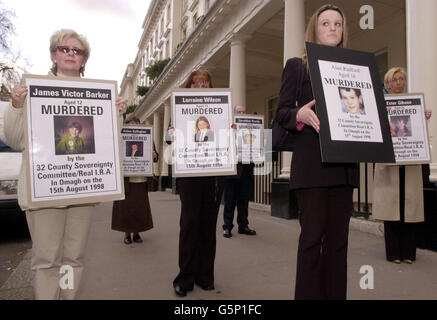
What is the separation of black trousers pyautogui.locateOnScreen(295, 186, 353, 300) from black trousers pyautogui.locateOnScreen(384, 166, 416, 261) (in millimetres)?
2375

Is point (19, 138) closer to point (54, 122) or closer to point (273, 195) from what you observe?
point (54, 122)

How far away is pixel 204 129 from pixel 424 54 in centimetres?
368

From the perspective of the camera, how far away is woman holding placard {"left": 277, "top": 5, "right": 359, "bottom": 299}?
1.96 m

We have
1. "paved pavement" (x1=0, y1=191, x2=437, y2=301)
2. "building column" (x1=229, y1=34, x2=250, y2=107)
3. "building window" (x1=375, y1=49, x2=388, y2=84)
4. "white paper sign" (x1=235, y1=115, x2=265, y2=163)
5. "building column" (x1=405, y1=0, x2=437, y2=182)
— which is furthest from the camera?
"building column" (x1=229, y1=34, x2=250, y2=107)

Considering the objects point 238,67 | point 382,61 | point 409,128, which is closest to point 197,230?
point 409,128

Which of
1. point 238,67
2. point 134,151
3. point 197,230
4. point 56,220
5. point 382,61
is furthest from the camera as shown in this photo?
point 238,67

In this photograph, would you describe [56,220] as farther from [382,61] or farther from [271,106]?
[271,106]

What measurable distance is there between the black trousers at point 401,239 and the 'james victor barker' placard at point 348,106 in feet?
8.08

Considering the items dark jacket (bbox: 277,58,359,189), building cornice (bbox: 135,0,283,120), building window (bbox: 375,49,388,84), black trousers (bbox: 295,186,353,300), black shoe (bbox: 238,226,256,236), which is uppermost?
building cornice (bbox: 135,0,283,120)

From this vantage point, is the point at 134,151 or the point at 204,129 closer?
the point at 204,129

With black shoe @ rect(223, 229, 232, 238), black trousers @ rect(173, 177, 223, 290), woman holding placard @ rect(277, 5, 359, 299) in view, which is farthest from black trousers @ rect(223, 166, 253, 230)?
woman holding placard @ rect(277, 5, 359, 299)

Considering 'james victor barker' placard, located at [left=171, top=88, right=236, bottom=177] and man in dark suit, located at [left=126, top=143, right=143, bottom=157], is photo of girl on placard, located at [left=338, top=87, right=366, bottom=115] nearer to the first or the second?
'james victor barker' placard, located at [left=171, top=88, right=236, bottom=177]

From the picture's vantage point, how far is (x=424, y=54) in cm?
477

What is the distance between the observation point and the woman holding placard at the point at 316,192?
196 centimetres
